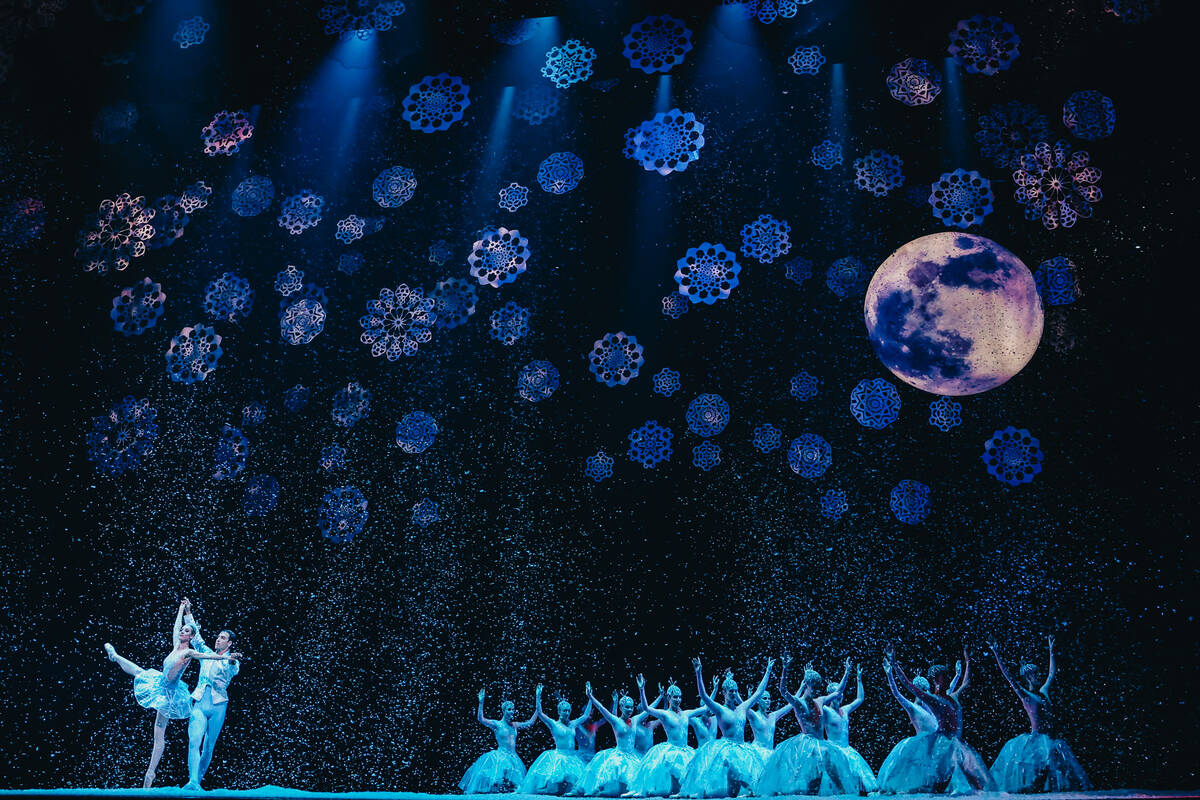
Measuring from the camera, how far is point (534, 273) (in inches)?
325

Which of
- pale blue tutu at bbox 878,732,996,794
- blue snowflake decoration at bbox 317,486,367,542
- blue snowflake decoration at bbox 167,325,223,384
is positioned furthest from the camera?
blue snowflake decoration at bbox 167,325,223,384

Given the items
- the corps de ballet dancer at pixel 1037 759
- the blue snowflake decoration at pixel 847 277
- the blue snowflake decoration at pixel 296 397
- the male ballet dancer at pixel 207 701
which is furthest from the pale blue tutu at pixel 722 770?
the blue snowflake decoration at pixel 296 397

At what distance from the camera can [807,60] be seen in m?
8.09

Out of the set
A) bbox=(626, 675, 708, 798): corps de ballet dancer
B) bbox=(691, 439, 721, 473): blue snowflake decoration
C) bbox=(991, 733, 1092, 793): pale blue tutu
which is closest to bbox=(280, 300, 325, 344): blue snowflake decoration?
bbox=(691, 439, 721, 473): blue snowflake decoration

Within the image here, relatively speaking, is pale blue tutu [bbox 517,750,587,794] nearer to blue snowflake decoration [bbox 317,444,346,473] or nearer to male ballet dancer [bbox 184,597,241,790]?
male ballet dancer [bbox 184,597,241,790]

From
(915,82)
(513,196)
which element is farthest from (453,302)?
(915,82)

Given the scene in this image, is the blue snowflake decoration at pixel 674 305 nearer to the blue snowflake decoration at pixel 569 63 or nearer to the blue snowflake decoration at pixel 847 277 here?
the blue snowflake decoration at pixel 847 277

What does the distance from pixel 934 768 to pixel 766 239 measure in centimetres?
397

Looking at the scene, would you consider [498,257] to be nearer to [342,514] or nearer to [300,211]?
[300,211]

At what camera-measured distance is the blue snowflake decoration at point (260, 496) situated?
824 centimetres

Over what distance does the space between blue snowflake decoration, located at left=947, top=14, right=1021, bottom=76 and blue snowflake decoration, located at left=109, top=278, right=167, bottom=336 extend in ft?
22.0

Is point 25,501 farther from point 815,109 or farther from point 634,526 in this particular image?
point 815,109

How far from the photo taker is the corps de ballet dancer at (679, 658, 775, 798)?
593 cm

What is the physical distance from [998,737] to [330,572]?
191 inches
